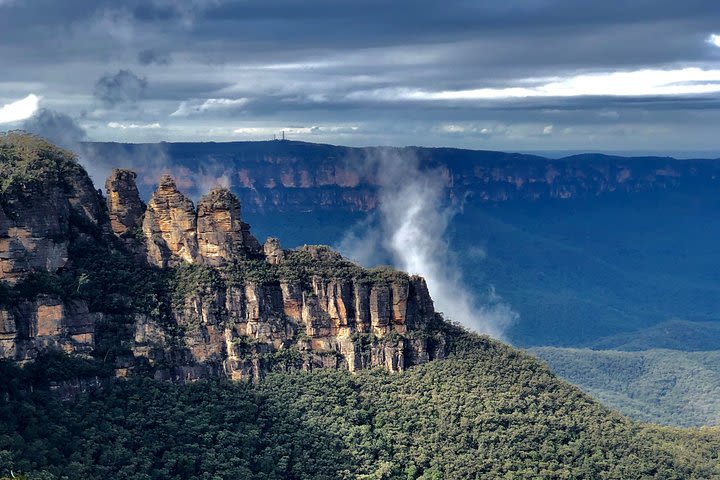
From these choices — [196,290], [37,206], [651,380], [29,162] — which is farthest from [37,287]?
[651,380]

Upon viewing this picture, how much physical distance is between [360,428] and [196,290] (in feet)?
45.1

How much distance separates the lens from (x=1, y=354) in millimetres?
63344

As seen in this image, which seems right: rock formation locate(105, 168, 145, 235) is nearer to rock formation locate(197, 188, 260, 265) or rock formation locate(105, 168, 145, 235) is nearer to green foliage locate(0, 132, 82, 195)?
green foliage locate(0, 132, 82, 195)

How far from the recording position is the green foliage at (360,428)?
202ft

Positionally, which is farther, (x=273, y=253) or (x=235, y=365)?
(x=273, y=253)

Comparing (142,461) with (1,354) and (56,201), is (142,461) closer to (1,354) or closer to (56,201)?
(1,354)

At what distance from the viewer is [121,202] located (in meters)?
76.4


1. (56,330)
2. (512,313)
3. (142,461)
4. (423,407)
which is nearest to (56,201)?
(56,330)

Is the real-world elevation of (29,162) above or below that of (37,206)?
above

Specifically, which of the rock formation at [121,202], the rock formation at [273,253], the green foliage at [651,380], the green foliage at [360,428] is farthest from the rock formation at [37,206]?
the green foliage at [651,380]

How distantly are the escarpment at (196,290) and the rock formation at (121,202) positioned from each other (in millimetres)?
82

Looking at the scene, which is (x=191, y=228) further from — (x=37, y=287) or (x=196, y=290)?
(x=37, y=287)

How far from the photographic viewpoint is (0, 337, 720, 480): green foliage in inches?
2427

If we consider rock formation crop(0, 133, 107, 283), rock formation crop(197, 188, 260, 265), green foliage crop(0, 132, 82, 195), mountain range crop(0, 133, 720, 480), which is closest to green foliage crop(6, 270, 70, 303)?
mountain range crop(0, 133, 720, 480)
